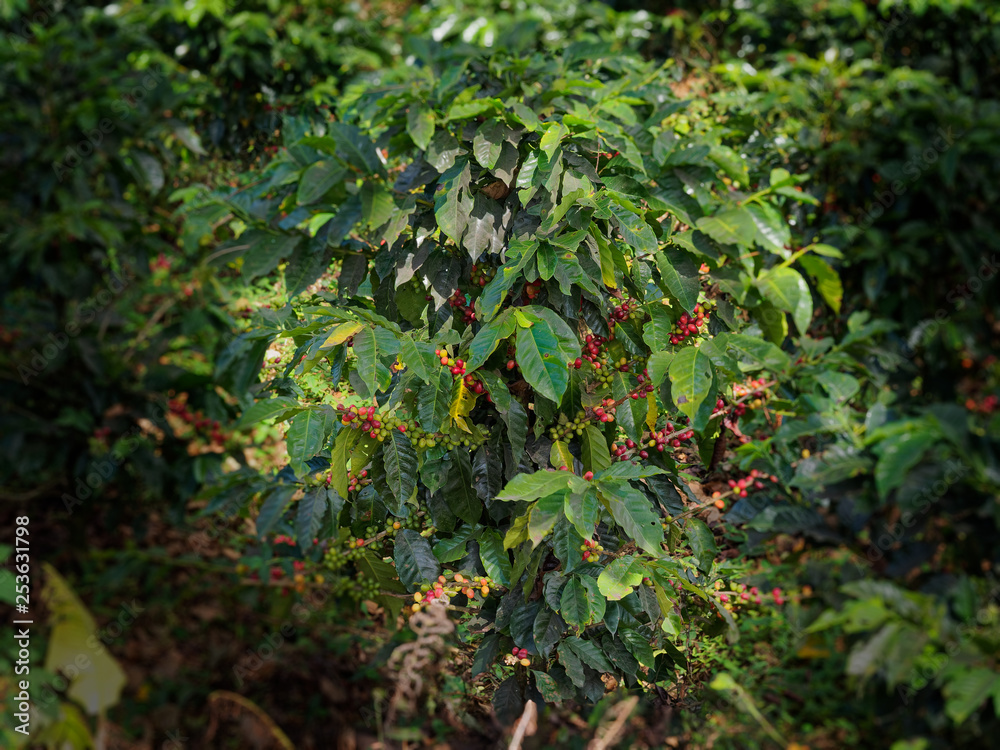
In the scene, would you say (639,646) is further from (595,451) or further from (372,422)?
(372,422)

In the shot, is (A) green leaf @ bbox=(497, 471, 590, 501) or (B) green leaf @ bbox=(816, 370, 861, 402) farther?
(B) green leaf @ bbox=(816, 370, 861, 402)

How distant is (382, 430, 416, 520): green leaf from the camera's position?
1384 millimetres

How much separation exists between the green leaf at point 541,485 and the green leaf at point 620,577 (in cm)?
20

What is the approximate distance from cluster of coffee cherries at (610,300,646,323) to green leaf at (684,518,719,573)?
449 mm

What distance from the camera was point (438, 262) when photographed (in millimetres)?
1576

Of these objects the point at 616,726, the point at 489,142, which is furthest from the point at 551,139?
the point at 616,726

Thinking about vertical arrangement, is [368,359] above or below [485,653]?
above

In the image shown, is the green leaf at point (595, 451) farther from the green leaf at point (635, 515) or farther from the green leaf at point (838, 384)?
the green leaf at point (838, 384)

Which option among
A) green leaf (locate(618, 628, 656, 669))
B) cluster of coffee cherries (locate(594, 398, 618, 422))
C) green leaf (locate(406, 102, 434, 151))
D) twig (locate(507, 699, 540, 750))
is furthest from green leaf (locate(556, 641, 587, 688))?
green leaf (locate(406, 102, 434, 151))

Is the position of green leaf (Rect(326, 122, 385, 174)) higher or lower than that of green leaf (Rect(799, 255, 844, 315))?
higher

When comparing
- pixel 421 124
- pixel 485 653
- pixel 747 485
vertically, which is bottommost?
pixel 485 653

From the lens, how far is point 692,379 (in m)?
1.27

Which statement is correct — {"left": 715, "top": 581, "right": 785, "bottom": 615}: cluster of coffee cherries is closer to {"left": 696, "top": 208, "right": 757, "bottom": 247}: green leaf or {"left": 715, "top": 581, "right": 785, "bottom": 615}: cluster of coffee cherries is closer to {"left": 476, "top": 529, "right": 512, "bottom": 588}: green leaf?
{"left": 476, "top": 529, "right": 512, "bottom": 588}: green leaf

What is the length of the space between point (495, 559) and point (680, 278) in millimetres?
684
